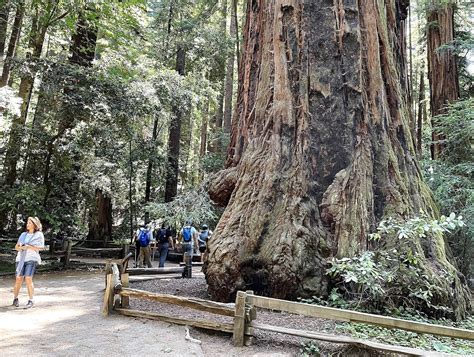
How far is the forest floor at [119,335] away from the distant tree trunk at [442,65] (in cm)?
1082

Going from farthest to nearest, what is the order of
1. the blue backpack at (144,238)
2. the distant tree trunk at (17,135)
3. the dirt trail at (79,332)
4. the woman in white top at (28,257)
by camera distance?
1. the distant tree trunk at (17,135)
2. the blue backpack at (144,238)
3. the woman in white top at (28,257)
4. the dirt trail at (79,332)

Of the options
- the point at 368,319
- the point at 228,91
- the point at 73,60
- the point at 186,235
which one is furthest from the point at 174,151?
the point at 368,319

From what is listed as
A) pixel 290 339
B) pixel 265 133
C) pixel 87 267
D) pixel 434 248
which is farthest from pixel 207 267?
pixel 87 267

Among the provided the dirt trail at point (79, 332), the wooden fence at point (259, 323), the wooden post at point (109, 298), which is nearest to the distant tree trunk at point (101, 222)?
the dirt trail at point (79, 332)

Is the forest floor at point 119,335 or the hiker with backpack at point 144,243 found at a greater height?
the hiker with backpack at point 144,243

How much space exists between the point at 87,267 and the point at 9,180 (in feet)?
13.0

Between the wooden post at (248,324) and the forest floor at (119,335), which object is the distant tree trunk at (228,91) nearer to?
the forest floor at (119,335)

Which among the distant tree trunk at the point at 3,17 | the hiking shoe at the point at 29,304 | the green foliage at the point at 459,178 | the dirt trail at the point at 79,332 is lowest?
the dirt trail at the point at 79,332

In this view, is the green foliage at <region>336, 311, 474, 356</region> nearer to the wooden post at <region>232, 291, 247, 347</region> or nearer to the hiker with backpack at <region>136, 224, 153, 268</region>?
the wooden post at <region>232, 291, 247, 347</region>

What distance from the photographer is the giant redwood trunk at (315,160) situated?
23.2ft

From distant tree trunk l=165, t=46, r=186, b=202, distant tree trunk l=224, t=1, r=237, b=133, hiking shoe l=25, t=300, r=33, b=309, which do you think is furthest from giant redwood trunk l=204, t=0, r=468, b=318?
distant tree trunk l=224, t=1, r=237, b=133

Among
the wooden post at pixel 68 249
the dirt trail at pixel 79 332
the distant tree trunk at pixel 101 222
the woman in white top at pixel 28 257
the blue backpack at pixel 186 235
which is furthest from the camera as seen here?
the distant tree trunk at pixel 101 222

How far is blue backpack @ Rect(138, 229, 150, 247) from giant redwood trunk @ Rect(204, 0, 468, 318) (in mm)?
5005

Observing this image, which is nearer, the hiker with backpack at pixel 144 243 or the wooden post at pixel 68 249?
the hiker with backpack at pixel 144 243
